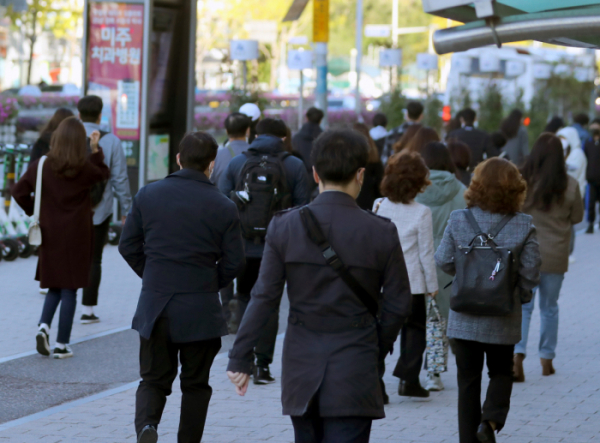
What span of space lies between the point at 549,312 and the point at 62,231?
11.7 ft

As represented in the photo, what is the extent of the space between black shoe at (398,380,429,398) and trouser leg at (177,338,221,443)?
195cm

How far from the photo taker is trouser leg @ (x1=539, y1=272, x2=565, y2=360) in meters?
6.98

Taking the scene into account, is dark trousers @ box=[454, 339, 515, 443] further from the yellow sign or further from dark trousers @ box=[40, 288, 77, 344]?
the yellow sign

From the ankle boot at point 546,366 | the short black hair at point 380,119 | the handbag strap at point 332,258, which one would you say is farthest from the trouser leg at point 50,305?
the short black hair at point 380,119

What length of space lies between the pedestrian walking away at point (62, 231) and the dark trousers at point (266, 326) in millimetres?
1241

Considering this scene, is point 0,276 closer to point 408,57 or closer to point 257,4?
point 257,4

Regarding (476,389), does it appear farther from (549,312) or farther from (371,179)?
(371,179)

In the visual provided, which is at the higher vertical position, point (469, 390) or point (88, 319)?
point (469, 390)

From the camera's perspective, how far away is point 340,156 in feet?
11.5

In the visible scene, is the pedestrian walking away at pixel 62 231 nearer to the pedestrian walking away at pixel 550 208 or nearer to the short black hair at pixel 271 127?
the short black hair at pixel 271 127

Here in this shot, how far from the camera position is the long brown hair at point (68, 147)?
22.6 ft

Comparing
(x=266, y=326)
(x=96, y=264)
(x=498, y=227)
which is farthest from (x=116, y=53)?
(x=498, y=227)

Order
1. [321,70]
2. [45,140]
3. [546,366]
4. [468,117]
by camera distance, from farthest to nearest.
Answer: [321,70], [468,117], [45,140], [546,366]

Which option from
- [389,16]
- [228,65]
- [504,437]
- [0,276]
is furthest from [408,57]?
[504,437]
